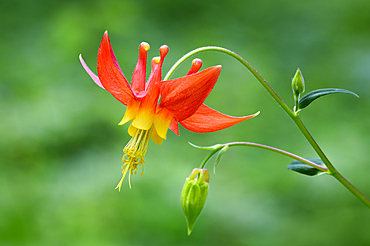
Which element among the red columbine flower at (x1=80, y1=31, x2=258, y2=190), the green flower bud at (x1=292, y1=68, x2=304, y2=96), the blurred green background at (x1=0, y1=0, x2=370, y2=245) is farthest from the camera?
the blurred green background at (x1=0, y1=0, x2=370, y2=245)

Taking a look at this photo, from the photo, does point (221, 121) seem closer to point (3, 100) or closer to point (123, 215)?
point (123, 215)

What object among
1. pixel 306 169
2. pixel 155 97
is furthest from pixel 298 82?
pixel 155 97

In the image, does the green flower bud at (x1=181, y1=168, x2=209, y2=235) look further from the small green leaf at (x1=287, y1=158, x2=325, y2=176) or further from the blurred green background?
the blurred green background

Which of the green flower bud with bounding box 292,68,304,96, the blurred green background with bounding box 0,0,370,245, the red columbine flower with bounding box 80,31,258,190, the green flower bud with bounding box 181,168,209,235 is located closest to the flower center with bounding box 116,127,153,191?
the red columbine flower with bounding box 80,31,258,190

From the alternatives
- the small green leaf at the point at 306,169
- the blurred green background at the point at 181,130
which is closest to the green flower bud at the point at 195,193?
the small green leaf at the point at 306,169

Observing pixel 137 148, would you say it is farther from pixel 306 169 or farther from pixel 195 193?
pixel 306 169

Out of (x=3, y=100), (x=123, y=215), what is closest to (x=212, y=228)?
(x=123, y=215)
